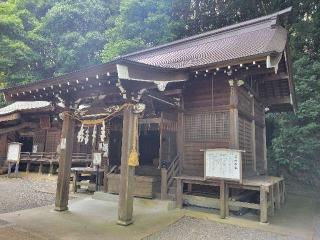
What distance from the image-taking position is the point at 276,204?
28.7ft

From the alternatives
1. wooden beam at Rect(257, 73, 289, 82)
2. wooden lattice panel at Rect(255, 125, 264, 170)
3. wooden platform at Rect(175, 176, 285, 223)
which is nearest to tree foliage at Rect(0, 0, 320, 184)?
wooden lattice panel at Rect(255, 125, 264, 170)

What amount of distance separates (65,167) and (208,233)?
4.37 metres

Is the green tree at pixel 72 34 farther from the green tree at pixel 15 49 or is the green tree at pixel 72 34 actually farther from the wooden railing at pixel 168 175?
the wooden railing at pixel 168 175

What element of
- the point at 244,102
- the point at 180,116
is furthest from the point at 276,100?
the point at 180,116

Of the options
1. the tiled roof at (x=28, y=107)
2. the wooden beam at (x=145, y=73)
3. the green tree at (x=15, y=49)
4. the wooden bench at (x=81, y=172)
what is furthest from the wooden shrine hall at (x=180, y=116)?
the green tree at (x=15, y=49)

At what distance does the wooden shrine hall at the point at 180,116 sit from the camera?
616 cm

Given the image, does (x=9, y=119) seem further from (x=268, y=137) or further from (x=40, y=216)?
(x=268, y=137)

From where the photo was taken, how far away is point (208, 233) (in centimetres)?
573

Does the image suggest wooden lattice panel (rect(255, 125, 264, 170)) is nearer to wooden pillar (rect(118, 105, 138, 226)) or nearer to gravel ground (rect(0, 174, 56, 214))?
wooden pillar (rect(118, 105, 138, 226))

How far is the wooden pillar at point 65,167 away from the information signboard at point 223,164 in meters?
4.00

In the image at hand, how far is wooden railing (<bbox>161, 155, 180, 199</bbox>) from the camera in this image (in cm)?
800

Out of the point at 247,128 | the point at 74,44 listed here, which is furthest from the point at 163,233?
the point at 74,44

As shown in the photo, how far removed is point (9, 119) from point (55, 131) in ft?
10.1

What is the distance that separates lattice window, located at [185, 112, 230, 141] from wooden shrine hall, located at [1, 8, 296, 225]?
3 centimetres
